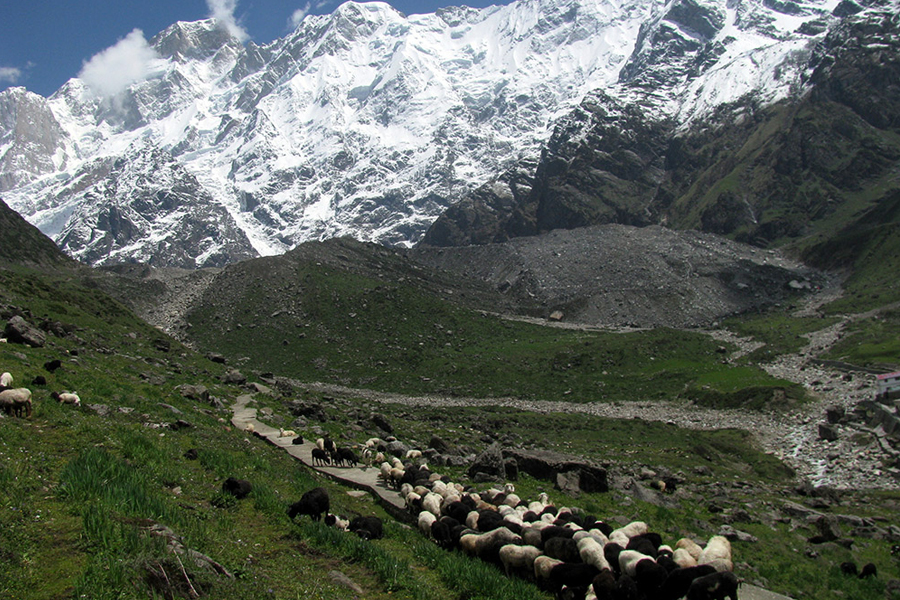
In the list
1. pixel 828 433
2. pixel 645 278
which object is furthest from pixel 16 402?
pixel 645 278

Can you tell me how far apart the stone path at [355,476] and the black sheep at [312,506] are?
358 cm

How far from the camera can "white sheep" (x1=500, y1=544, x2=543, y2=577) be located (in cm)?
1155

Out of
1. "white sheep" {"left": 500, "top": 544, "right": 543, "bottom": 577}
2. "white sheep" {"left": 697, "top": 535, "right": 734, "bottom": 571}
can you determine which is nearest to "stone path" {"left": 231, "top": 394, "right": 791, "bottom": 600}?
"white sheep" {"left": 697, "top": 535, "right": 734, "bottom": 571}

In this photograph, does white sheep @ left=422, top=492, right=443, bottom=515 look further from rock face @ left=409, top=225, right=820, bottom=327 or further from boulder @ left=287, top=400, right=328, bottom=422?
rock face @ left=409, top=225, right=820, bottom=327

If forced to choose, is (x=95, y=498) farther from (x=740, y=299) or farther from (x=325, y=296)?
(x=740, y=299)

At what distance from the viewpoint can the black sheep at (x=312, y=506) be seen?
1241cm

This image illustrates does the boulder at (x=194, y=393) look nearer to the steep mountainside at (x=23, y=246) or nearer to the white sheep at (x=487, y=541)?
the white sheep at (x=487, y=541)

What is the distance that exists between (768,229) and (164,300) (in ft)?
627

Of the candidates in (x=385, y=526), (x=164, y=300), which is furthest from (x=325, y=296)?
→ (x=385, y=526)

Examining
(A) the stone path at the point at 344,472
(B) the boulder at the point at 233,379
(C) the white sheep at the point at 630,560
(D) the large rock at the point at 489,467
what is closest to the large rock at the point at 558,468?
(D) the large rock at the point at 489,467

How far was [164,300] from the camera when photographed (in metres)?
113

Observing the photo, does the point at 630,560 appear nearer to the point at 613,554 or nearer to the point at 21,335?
the point at 613,554

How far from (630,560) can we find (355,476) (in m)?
11.0

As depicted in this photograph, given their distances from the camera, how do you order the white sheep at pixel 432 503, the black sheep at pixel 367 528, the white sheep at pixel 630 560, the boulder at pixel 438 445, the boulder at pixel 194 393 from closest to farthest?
the white sheep at pixel 630 560 < the black sheep at pixel 367 528 < the white sheep at pixel 432 503 < the boulder at pixel 438 445 < the boulder at pixel 194 393
